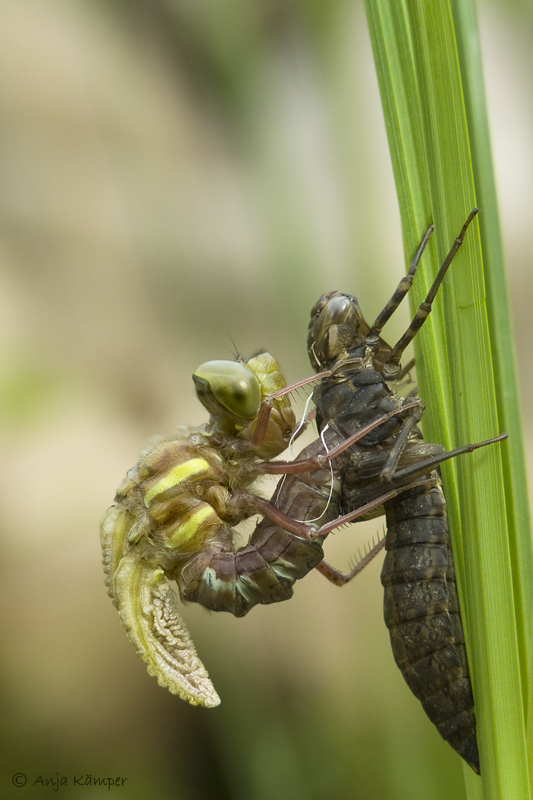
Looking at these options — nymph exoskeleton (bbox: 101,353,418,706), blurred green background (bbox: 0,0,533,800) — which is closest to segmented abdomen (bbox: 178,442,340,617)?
nymph exoskeleton (bbox: 101,353,418,706)

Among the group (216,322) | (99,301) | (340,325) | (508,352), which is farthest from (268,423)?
(99,301)

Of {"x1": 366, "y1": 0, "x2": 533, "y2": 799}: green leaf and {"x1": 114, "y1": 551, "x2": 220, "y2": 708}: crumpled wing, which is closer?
{"x1": 366, "y1": 0, "x2": 533, "y2": 799}: green leaf

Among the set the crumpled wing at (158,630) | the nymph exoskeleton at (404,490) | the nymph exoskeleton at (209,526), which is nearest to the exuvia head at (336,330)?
the nymph exoskeleton at (404,490)

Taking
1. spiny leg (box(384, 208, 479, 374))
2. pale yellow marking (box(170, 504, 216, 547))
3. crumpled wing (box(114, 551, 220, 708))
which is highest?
spiny leg (box(384, 208, 479, 374))

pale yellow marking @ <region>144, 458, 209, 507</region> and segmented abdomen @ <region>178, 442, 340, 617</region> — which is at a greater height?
pale yellow marking @ <region>144, 458, 209, 507</region>

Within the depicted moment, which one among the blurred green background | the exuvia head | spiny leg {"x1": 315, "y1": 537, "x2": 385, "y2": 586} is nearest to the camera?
the exuvia head

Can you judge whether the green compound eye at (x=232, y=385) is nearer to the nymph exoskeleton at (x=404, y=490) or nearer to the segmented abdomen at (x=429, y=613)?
the nymph exoskeleton at (x=404, y=490)

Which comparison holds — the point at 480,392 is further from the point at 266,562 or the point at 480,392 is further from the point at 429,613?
the point at 266,562

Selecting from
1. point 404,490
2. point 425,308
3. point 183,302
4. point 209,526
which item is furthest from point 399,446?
point 183,302

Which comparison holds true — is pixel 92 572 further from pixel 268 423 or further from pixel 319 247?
pixel 319 247

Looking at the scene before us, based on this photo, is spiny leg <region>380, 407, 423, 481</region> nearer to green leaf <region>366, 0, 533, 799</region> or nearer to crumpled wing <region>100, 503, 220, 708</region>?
green leaf <region>366, 0, 533, 799</region>
